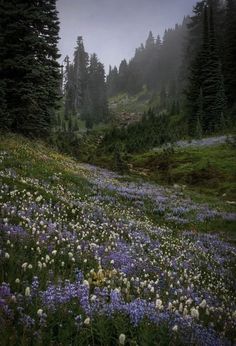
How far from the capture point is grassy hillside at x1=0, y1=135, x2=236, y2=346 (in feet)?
15.6

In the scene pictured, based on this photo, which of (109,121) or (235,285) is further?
(109,121)

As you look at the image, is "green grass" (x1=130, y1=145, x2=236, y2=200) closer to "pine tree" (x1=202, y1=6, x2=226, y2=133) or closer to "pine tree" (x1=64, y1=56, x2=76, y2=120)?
"pine tree" (x1=202, y1=6, x2=226, y2=133)

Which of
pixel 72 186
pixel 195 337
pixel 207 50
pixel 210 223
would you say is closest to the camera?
pixel 195 337

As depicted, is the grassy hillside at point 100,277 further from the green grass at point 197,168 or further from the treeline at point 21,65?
the green grass at point 197,168

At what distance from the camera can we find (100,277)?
6480mm

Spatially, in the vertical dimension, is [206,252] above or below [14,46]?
below

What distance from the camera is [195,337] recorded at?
16.3ft

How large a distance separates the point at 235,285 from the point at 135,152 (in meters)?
45.4

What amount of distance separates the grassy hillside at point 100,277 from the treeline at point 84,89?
11935 centimetres

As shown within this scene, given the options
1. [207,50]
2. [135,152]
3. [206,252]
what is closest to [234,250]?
[206,252]

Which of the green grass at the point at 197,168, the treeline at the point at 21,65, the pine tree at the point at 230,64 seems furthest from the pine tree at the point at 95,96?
the treeline at the point at 21,65

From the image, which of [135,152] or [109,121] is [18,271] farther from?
[109,121]

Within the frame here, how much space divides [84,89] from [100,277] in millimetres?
160683

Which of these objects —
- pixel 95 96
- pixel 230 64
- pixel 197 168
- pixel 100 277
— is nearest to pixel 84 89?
pixel 95 96
